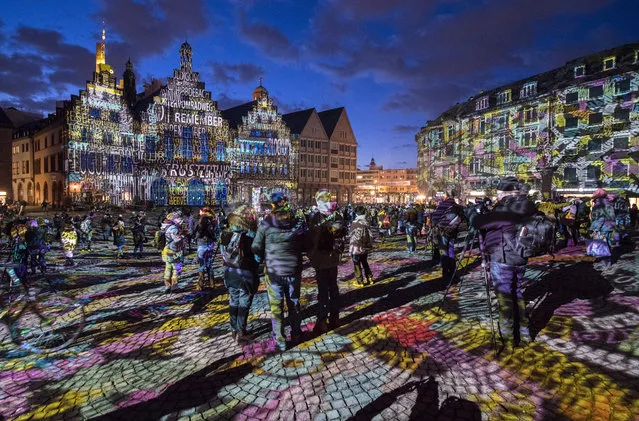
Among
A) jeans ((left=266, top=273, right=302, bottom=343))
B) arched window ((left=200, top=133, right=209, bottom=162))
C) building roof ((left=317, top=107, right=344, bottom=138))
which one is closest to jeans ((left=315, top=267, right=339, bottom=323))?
jeans ((left=266, top=273, right=302, bottom=343))

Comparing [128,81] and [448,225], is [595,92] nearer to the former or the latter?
[448,225]

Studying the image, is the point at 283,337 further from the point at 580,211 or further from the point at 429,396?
the point at 580,211

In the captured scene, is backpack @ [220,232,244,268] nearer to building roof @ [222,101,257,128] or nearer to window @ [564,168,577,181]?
window @ [564,168,577,181]

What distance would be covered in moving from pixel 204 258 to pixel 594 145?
39.7 m

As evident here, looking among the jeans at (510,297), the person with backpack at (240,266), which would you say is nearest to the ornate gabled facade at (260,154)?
the person with backpack at (240,266)

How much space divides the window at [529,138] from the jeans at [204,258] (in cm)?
4029

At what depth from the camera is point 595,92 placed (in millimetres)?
34500

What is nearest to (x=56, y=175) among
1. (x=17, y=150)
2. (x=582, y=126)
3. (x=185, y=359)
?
(x=17, y=150)

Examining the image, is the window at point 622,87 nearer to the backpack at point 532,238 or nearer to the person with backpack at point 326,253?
the backpack at point 532,238

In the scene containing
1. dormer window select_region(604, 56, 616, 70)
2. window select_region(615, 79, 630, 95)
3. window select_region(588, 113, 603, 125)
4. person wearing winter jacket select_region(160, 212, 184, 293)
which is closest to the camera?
person wearing winter jacket select_region(160, 212, 184, 293)

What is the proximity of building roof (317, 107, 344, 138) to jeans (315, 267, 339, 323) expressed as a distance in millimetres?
59074

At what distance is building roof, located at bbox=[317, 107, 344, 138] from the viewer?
63.8 metres

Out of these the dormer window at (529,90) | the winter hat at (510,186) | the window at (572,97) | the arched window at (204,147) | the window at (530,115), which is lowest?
the winter hat at (510,186)

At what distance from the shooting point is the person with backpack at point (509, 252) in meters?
4.77
